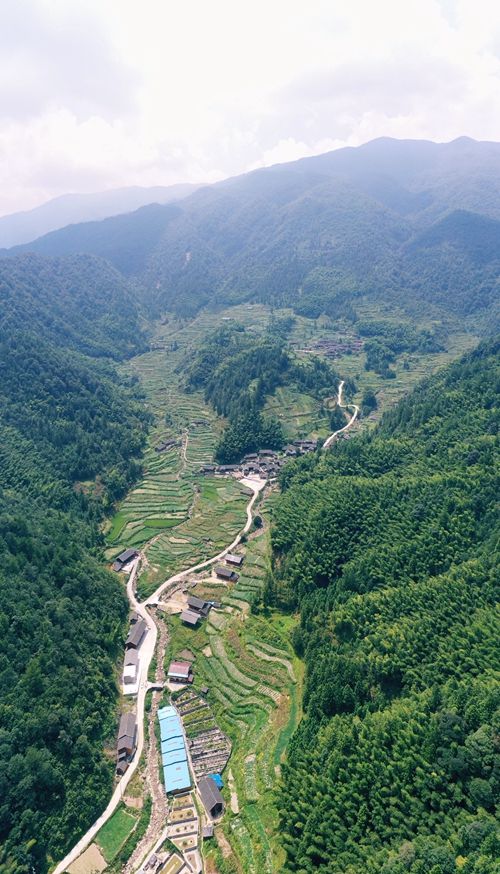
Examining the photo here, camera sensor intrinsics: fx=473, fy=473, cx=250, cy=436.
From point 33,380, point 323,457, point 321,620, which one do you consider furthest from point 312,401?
point 321,620

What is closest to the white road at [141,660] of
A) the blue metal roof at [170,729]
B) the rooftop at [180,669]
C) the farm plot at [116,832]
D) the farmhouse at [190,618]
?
the farm plot at [116,832]

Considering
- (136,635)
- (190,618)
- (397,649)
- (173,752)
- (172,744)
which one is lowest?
(173,752)

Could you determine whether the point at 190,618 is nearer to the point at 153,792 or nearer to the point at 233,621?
the point at 233,621

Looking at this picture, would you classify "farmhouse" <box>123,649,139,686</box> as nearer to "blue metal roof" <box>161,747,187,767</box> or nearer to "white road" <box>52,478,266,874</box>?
"white road" <box>52,478,266,874</box>

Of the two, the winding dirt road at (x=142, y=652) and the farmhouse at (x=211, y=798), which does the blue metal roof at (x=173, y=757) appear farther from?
the farmhouse at (x=211, y=798)

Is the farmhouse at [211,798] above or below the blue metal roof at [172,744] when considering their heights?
below

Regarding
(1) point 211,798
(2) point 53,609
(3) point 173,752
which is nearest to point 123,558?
(2) point 53,609

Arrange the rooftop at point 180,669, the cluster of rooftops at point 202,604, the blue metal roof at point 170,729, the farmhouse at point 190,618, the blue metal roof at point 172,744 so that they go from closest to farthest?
the blue metal roof at point 172,744, the blue metal roof at point 170,729, the rooftop at point 180,669, the farmhouse at point 190,618, the cluster of rooftops at point 202,604
